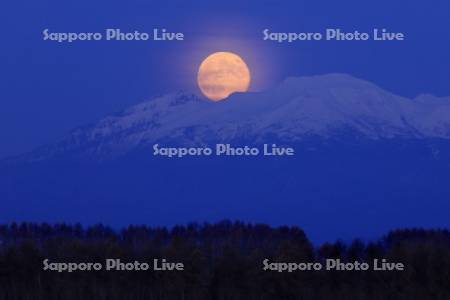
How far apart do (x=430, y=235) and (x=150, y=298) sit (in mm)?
14827

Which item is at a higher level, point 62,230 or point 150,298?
point 62,230

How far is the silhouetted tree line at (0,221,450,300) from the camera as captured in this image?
43.9 metres

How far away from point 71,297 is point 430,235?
1766 centimetres

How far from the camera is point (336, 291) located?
44.6 meters

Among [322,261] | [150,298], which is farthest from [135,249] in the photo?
Result: [322,261]

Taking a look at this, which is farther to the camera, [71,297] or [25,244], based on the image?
[25,244]

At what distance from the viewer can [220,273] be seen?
147 ft

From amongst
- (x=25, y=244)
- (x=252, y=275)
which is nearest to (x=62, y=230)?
(x=25, y=244)

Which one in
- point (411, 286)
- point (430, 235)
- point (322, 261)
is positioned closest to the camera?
point (411, 286)

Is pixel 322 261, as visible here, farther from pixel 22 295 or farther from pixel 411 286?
pixel 22 295

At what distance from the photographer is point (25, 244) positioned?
48.0 m

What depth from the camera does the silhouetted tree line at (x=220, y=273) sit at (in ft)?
144

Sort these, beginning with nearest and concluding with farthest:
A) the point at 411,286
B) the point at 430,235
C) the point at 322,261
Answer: the point at 411,286 < the point at 322,261 < the point at 430,235

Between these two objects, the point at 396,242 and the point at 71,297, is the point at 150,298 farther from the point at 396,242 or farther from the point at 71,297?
the point at 396,242
